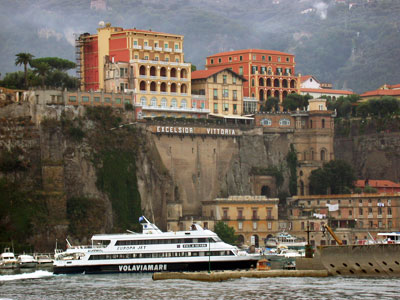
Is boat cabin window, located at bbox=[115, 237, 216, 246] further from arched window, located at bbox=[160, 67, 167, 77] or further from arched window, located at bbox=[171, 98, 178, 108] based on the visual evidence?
arched window, located at bbox=[160, 67, 167, 77]

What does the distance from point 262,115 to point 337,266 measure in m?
75.0

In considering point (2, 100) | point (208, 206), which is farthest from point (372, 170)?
point (2, 100)

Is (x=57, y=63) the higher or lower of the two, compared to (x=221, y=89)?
higher

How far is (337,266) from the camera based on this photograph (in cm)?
11312

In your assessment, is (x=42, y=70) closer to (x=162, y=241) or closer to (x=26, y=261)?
(x=26, y=261)

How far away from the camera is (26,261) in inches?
5635

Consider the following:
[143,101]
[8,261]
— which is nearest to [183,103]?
[143,101]

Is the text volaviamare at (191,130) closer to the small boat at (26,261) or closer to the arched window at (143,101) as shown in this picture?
the arched window at (143,101)

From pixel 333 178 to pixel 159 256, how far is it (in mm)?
55758

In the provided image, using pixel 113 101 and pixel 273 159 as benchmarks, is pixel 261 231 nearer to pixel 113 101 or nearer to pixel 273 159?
A: pixel 273 159

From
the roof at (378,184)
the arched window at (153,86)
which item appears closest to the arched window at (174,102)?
the arched window at (153,86)

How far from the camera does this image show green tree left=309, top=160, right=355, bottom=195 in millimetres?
181625

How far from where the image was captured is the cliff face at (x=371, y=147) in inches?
7539

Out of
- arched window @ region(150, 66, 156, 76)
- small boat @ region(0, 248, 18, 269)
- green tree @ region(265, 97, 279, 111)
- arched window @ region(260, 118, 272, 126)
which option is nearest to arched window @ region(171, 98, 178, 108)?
arched window @ region(150, 66, 156, 76)
